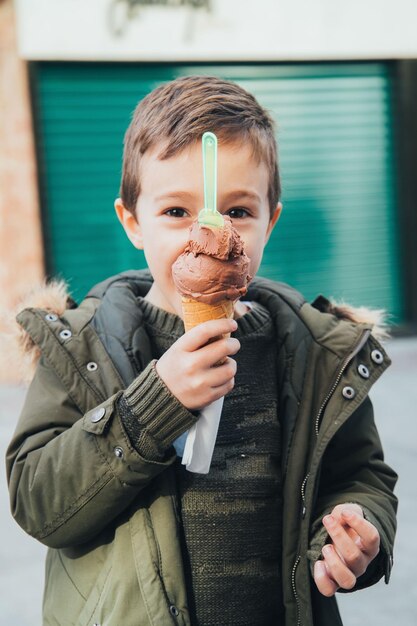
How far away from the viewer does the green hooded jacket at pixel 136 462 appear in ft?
5.35

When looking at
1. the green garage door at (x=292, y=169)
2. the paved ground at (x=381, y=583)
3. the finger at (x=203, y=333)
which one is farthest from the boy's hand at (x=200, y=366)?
the green garage door at (x=292, y=169)

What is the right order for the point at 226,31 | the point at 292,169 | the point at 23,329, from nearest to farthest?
the point at 23,329 < the point at 226,31 < the point at 292,169

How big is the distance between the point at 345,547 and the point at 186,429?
1.37 feet

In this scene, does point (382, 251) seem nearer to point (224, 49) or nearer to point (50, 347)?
point (224, 49)

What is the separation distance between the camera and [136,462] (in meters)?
1.60

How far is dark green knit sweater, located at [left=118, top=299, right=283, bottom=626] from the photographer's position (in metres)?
1.76

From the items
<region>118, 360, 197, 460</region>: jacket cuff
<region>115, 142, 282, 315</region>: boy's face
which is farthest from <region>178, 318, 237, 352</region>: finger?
<region>115, 142, 282, 315</region>: boy's face

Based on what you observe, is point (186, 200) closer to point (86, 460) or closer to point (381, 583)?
point (86, 460)

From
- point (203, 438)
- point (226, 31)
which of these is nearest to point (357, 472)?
point (203, 438)

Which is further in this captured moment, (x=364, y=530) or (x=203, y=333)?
(x=364, y=530)

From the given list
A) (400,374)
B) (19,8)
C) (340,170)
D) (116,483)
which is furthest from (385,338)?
(340,170)

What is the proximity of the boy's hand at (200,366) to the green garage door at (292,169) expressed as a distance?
6.33m

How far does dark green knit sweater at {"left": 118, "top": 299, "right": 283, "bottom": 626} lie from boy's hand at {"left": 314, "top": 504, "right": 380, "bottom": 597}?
7.1 inches

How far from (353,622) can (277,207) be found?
6.91ft
